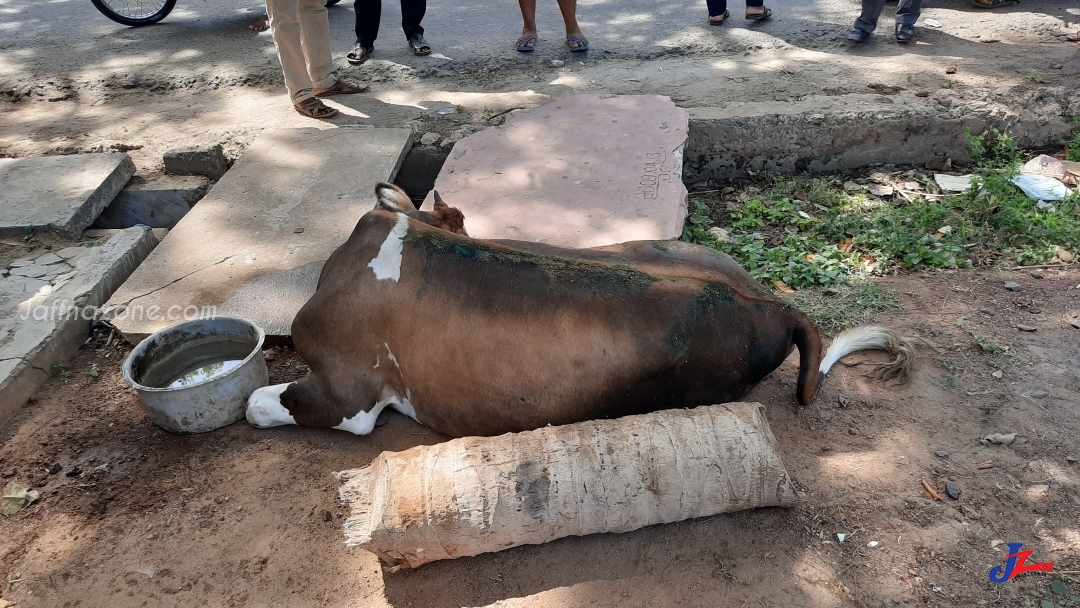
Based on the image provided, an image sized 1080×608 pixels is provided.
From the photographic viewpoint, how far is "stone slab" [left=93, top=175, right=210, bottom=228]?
5.04 meters

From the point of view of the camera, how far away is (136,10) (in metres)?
8.40

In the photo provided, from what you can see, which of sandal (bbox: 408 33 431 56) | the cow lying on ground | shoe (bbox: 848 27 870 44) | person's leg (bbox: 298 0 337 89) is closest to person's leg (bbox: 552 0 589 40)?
sandal (bbox: 408 33 431 56)

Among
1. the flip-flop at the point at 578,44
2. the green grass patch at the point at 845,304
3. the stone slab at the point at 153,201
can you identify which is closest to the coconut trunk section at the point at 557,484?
the green grass patch at the point at 845,304

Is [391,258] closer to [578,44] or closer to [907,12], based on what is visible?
[578,44]

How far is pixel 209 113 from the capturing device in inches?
237

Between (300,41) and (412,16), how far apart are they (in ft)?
5.21

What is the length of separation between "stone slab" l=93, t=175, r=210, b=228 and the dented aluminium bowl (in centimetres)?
194

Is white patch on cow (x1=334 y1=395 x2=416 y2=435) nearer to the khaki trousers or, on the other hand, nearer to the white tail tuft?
the white tail tuft

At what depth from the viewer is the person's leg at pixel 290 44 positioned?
5523mm

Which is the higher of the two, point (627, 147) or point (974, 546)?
point (627, 147)

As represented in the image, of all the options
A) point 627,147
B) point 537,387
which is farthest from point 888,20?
point 537,387

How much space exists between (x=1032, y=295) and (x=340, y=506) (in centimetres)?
354

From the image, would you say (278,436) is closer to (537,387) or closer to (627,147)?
(537,387)
